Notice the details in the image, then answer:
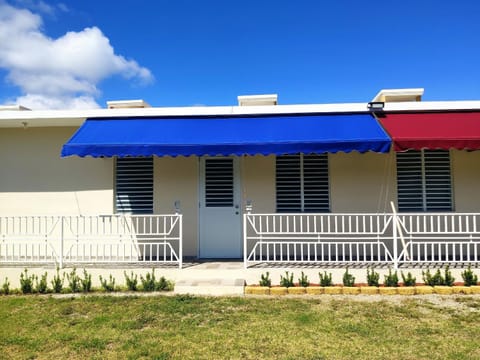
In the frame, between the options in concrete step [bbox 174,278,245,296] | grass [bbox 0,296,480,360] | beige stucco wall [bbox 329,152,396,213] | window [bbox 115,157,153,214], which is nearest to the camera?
grass [bbox 0,296,480,360]

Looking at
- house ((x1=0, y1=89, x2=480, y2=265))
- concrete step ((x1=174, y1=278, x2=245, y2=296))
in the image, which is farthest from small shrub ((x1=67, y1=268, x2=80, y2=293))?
concrete step ((x1=174, y1=278, x2=245, y2=296))

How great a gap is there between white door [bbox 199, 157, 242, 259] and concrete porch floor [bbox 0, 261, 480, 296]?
3.75 feet

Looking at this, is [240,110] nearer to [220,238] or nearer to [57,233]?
[220,238]

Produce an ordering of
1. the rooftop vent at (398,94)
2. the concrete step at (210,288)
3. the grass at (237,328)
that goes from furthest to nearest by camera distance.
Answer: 1. the rooftop vent at (398,94)
2. the concrete step at (210,288)
3. the grass at (237,328)

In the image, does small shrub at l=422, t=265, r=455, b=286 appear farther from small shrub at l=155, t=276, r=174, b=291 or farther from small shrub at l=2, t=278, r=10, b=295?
small shrub at l=2, t=278, r=10, b=295

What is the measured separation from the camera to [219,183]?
10297 mm

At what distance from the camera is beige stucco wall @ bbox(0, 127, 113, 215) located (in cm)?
1049

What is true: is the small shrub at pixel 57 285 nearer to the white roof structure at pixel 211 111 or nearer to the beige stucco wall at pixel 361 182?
the white roof structure at pixel 211 111

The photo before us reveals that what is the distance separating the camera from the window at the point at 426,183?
998cm

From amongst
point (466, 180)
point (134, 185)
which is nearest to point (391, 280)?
point (466, 180)

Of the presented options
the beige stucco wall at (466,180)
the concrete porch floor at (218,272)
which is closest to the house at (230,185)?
the beige stucco wall at (466,180)

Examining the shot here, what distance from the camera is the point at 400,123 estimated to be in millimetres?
9148

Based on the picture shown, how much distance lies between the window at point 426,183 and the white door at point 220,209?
4475 millimetres

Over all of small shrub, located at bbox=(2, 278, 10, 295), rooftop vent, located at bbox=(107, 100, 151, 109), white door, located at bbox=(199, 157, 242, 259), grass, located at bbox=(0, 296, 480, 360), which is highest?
rooftop vent, located at bbox=(107, 100, 151, 109)
